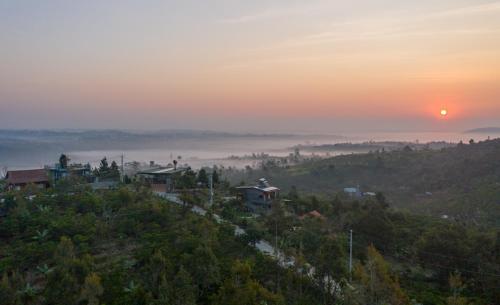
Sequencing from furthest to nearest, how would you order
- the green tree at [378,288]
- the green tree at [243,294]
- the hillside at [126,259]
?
the hillside at [126,259] < the green tree at [243,294] < the green tree at [378,288]

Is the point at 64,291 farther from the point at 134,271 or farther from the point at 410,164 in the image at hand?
the point at 410,164

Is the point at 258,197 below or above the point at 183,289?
above

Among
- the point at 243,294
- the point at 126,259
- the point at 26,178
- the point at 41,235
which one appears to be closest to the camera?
the point at 243,294

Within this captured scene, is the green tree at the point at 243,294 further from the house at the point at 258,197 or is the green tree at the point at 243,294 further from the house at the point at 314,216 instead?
the house at the point at 258,197

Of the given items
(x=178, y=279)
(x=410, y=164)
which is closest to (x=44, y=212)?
(x=178, y=279)

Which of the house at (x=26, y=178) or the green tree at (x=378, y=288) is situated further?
the house at (x=26, y=178)

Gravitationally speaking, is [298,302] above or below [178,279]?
below

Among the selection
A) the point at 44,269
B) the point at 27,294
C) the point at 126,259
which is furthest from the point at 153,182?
the point at 27,294

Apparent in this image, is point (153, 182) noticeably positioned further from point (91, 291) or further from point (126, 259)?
point (91, 291)

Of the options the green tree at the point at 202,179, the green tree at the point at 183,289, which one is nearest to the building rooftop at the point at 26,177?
the green tree at the point at 202,179
